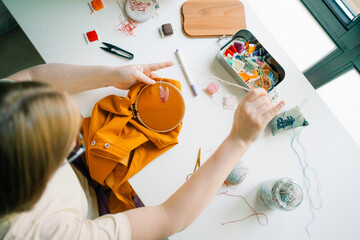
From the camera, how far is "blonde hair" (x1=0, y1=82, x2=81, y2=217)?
0.32m

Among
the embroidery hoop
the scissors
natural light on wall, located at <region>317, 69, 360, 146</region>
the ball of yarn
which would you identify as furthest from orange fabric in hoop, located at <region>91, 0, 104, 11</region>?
natural light on wall, located at <region>317, 69, 360, 146</region>

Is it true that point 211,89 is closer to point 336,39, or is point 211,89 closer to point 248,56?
point 248,56

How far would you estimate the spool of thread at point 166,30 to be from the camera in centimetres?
81

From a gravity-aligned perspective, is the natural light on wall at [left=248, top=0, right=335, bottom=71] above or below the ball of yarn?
above

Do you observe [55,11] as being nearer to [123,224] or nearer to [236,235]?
[123,224]

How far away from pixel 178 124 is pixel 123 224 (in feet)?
1.06

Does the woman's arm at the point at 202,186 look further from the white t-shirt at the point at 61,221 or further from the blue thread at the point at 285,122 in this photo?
the blue thread at the point at 285,122

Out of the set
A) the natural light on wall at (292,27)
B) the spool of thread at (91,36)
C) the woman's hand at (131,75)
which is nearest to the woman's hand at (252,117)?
the woman's hand at (131,75)

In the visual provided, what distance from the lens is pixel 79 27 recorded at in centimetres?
77

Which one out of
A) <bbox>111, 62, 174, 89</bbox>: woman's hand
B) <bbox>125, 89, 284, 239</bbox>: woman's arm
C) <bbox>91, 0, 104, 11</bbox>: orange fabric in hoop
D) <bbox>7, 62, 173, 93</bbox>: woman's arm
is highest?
<bbox>91, 0, 104, 11</bbox>: orange fabric in hoop

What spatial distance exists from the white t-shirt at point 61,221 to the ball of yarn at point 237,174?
344mm

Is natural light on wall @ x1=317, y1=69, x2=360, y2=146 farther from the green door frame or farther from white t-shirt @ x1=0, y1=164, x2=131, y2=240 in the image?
white t-shirt @ x1=0, y1=164, x2=131, y2=240

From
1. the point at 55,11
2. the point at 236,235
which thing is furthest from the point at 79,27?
the point at 236,235

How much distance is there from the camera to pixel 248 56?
836mm
